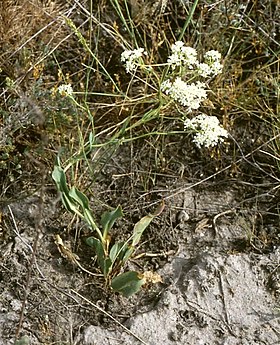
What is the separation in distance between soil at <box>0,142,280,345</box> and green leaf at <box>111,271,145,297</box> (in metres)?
0.07

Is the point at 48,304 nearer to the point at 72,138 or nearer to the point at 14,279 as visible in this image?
the point at 14,279

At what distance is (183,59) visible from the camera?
7.22 feet

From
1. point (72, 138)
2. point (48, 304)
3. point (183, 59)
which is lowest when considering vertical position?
point (48, 304)

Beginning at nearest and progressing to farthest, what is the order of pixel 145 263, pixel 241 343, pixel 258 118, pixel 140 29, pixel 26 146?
pixel 241 343
pixel 145 263
pixel 26 146
pixel 258 118
pixel 140 29

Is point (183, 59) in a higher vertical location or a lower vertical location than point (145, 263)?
higher

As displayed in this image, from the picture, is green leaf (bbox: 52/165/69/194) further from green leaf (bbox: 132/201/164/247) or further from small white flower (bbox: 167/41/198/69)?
small white flower (bbox: 167/41/198/69)

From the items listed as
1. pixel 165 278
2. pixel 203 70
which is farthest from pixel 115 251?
pixel 203 70

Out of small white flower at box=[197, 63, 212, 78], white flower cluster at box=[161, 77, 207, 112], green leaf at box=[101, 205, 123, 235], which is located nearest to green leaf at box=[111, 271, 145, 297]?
green leaf at box=[101, 205, 123, 235]

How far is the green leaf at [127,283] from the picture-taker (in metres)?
2.09

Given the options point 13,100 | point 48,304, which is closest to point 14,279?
point 48,304

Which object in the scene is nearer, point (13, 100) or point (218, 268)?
point (218, 268)

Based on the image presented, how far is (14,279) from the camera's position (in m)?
2.22

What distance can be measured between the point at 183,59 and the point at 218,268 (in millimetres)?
711

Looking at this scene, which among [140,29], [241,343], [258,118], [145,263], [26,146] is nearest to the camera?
[241,343]
